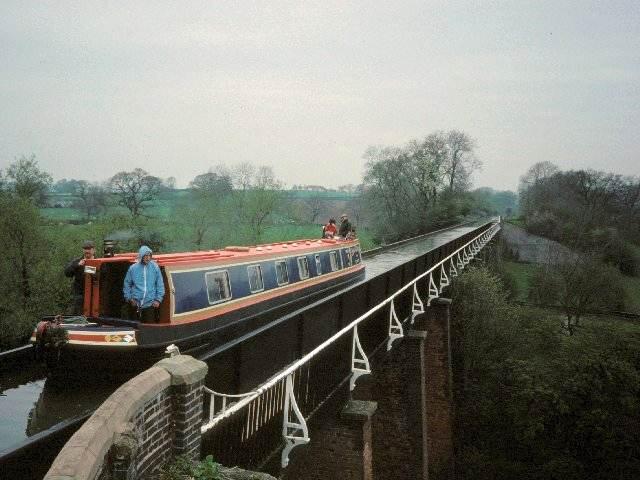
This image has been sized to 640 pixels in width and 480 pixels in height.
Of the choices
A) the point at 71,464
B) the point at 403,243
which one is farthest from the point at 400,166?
the point at 71,464

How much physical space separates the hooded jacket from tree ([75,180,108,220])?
43085mm

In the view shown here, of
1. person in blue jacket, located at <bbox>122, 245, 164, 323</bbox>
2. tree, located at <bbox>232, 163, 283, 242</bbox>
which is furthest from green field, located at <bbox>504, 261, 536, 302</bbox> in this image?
person in blue jacket, located at <bbox>122, 245, 164, 323</bbox>

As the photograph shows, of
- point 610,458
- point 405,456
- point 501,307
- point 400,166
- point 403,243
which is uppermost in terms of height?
point 400,166

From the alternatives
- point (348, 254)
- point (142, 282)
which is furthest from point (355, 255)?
point (142, 282)

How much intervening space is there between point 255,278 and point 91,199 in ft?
150

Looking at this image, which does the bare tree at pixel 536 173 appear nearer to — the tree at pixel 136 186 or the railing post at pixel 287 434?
Answer: the tree at pixel 136 186

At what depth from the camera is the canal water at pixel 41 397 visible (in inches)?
212

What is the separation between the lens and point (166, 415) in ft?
12.3

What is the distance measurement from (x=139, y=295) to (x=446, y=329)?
14334 millimetres

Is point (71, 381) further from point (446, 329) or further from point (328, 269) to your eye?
point (446, 329)

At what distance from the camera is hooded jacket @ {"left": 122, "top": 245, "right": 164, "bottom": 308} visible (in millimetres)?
7066

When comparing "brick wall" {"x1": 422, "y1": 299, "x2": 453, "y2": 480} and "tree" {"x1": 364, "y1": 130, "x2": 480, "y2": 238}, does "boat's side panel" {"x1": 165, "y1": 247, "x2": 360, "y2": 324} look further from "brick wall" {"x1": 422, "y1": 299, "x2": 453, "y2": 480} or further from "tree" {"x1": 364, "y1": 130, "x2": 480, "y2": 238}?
"tree" {"x1": 364, "y1": 130, "x2": 480, "y2": 238}

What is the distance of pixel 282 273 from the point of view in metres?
11.8

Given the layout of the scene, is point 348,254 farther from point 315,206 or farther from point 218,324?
point 315,206
